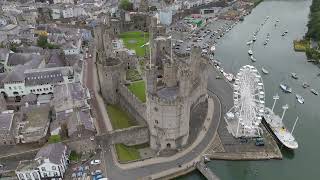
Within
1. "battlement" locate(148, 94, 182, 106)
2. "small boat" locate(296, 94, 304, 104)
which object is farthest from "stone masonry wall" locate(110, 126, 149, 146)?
"small boat" locate(296, 94, 304, 104)

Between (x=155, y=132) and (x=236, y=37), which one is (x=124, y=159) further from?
(x=236, y=37)

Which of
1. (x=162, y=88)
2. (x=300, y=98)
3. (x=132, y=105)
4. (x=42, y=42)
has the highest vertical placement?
(x=42, y=42)

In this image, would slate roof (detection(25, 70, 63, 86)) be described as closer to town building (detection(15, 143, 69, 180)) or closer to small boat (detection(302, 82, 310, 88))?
town building (detection(15, 143, 69, 180))

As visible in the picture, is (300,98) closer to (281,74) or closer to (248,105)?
(281,74)

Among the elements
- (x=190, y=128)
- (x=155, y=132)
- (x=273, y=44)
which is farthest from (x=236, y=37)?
(x=155, y=132)

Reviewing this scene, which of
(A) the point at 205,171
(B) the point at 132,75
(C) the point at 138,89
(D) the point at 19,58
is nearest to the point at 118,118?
(C) the point at 138,89

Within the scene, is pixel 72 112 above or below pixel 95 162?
above

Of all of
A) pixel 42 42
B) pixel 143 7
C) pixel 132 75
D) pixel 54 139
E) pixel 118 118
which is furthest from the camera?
pixel 143 7
